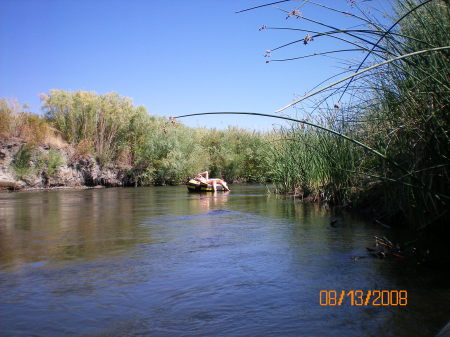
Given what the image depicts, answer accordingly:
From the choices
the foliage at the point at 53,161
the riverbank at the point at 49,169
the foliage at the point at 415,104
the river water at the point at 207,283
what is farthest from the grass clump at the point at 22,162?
the foliage at the point at 415,104

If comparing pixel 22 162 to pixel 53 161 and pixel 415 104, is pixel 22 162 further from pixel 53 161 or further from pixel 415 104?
pixel 415 104

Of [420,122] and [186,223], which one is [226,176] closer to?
[186,223]

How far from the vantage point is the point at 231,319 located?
2988 millimetres

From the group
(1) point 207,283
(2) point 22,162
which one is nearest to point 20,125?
(2) point 22,162

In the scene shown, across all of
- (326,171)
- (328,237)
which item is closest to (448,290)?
(328,237)

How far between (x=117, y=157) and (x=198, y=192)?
11088mm

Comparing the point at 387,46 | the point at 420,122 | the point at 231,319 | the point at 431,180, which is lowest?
the point at 231,319

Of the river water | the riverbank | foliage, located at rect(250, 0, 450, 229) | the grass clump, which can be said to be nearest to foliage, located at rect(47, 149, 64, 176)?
the riverbank
